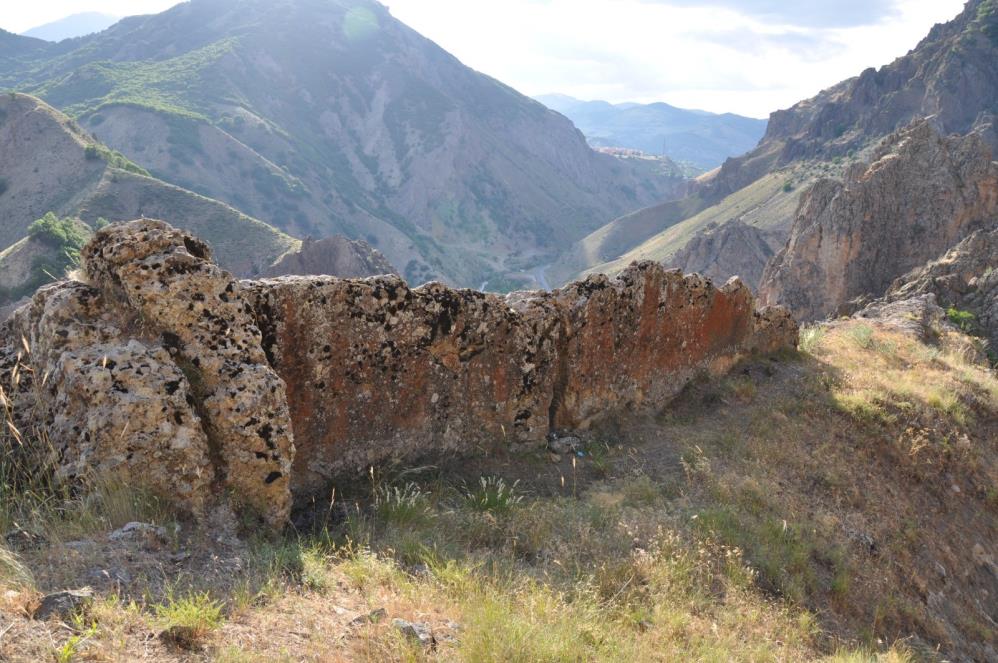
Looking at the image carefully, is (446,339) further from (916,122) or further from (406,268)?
(406,268)

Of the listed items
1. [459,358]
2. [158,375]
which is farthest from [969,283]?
[158,375]

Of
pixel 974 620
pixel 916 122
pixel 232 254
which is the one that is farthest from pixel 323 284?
pixel 232 254

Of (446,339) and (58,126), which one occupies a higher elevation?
(58,126)

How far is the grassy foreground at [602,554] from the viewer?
3.26 m

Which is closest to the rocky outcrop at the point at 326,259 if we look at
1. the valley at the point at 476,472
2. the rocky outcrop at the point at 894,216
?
the rocky outcrop at the point at 894,216

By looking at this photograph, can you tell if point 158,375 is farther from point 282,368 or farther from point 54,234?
point 54,234

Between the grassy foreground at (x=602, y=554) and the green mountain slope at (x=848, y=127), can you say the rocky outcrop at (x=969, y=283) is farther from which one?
the green mountain slope at (x=848, y=127)

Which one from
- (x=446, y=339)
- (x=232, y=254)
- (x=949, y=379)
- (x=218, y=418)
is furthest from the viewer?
(x=232, y=254)

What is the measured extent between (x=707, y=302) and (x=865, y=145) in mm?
113375

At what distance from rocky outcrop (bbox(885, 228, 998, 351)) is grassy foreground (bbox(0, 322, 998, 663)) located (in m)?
9.52

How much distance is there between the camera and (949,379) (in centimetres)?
1116

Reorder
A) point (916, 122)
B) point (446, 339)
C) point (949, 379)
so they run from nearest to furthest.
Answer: point (446, 339), point (949, 379), point (916, 122)

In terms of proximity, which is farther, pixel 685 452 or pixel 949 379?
pixel 949 379

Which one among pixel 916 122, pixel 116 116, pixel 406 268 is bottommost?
pixel 406 268
